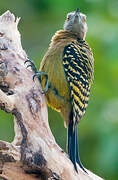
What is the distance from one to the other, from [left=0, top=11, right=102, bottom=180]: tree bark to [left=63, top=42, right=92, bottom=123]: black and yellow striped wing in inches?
17.9

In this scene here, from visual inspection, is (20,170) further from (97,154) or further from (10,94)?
(97,154)

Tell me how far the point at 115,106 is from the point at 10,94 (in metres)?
3.28

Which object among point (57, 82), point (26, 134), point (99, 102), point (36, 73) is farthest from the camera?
point (99, 102)

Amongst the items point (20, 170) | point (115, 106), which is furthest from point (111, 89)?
point (20, 170)

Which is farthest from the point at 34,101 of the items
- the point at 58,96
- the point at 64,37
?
the point at 64,37

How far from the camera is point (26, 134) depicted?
532 cm

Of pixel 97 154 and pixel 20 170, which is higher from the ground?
pixel 97 154

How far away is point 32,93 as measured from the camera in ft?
18.2

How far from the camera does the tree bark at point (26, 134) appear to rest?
518cm

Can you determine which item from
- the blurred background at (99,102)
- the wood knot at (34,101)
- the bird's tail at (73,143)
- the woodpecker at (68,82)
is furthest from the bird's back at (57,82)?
the blurred background at (99,102)

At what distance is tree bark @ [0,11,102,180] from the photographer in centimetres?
518

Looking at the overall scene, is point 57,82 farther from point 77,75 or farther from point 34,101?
point 34,101

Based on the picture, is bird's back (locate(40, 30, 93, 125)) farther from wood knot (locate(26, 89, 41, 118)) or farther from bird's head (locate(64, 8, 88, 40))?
bird's head (locate(64, 8, 88, 40))

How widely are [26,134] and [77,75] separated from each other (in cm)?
113
